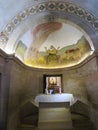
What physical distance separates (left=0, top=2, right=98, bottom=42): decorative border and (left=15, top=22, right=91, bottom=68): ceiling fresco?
0.87 metres

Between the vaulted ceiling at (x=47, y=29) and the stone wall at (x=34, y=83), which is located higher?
the vaulted ceiling at (x=47, y=29)

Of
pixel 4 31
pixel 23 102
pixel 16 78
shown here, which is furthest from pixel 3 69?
pixel 23 102

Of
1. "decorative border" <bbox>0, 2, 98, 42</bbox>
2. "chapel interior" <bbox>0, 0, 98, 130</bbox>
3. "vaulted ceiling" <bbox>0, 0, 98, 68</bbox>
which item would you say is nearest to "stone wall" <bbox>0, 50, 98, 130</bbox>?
"chapel interior" <bbox>0, 0, 98, 130</bbox>

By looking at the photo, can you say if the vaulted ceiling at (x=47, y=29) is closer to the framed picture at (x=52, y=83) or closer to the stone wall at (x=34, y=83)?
the stone wall at (x=34, y=83)

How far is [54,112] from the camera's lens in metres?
6.50

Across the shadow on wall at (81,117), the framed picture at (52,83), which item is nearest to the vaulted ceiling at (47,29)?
the framed picture at (52,83)

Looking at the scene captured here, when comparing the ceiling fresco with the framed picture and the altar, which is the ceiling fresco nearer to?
the framed picture

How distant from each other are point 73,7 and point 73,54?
3.00m

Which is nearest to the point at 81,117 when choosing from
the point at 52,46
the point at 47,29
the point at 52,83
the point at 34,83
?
the point at 52,83

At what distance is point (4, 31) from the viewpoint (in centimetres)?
652

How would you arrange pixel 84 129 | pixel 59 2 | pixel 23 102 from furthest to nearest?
pixel 23 102 < pixel 59 2 < pixel 84 129

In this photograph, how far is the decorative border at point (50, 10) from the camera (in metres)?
6.49

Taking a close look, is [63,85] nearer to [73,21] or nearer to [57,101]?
[57,101]

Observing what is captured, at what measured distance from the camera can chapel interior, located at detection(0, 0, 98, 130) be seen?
6.18m
